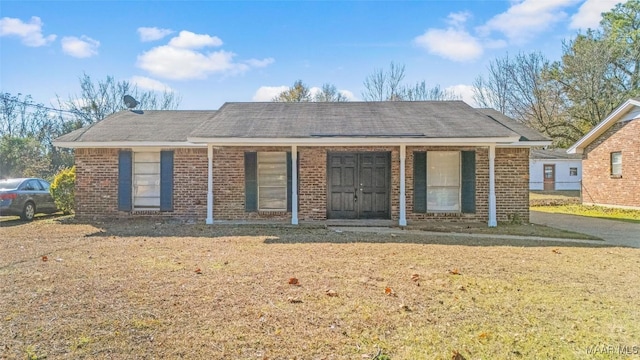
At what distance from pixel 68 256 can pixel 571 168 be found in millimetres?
35499

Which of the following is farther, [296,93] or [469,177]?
[296,93]

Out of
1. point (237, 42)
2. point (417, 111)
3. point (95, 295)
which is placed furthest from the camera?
point (237, 42)

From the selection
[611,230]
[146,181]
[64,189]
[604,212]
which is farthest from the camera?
[604,212]

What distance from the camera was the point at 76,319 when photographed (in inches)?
146

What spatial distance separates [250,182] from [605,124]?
50.9 feet

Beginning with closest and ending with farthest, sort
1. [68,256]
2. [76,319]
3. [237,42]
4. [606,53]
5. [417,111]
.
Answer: [76,319]
[68,256]
[417,111]
[237,42]
[606,53]

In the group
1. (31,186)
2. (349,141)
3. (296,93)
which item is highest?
(296,93)

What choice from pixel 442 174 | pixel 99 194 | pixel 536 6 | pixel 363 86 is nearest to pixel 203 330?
pixel 442 174

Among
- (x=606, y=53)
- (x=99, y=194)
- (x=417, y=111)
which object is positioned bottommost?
(x=99, y=194)

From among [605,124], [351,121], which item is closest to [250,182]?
[351,121]

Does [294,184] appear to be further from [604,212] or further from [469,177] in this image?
[604,212]

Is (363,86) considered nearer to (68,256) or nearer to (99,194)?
(99,194)

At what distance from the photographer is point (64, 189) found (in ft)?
43.8

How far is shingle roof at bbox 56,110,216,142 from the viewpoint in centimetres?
1173
